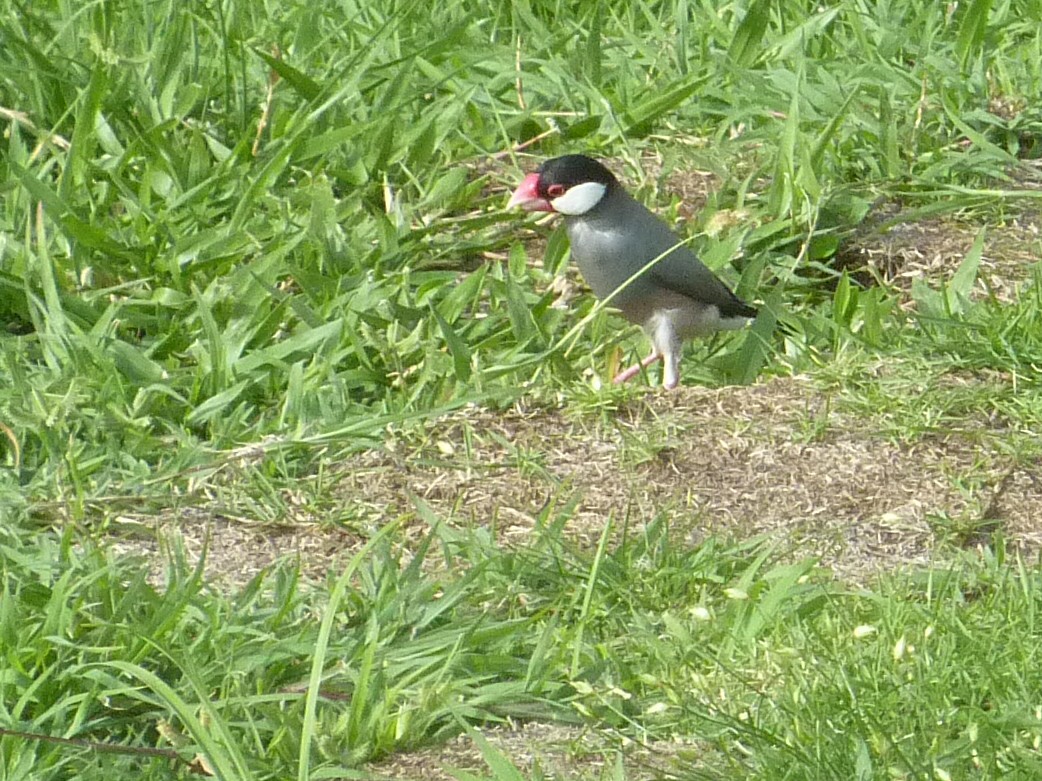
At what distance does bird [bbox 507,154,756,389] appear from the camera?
4.68 metres

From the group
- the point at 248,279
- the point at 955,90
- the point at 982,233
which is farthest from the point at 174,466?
the point at 955,90

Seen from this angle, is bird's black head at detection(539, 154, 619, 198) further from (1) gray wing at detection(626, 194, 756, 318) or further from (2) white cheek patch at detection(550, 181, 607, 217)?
(1) gray wing at detection(626, 194, 756, 318)

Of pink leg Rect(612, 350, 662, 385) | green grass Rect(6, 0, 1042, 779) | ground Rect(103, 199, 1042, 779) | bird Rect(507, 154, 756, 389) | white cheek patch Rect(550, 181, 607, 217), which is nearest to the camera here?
green grass Rect(6, 0, 1042, 779)

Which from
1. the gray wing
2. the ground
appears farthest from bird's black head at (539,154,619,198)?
the ground

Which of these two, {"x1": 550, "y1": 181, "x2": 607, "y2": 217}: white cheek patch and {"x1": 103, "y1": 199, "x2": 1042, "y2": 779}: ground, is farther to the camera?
{"x1": 550, "y1": 181, "x2": 607, "y2": 217}: white cheek patch

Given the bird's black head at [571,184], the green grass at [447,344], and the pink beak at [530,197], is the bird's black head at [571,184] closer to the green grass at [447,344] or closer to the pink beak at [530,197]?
the pink beak at [530,197]

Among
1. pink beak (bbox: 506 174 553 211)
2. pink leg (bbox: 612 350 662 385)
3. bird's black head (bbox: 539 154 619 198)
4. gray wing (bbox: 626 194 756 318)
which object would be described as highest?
bird's black head (bbox: 539 154 619 198)

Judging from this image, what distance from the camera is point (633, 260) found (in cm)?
472

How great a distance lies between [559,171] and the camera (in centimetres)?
480

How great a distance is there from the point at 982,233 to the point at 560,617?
2.02 m

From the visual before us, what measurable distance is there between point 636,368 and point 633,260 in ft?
1.16

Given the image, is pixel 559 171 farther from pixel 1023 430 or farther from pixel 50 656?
pixel 50 656

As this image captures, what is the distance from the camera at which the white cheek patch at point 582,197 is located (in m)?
4.79

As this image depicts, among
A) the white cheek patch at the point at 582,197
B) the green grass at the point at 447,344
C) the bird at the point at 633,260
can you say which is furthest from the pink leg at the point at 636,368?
the white cheek patch at the point at 582,197
